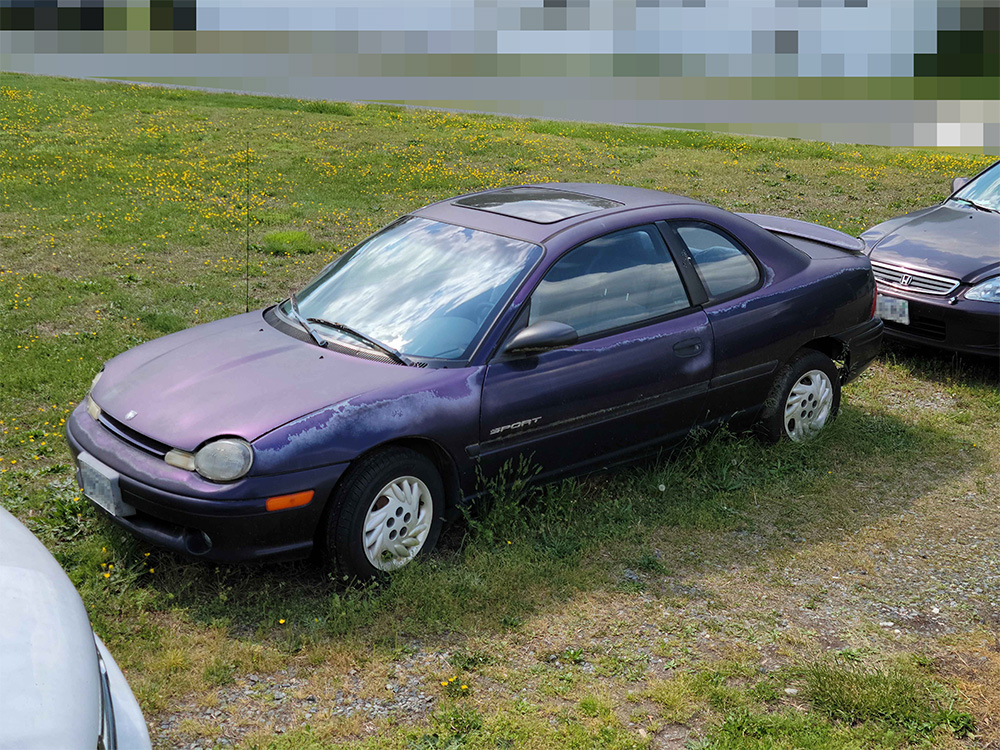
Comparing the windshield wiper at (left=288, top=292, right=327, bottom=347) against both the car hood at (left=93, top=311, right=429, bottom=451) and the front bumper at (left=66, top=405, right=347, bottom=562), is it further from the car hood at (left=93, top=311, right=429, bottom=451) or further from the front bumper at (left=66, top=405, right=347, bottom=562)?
the front bumper at (left=66, top=405, right=347, bottom=562)

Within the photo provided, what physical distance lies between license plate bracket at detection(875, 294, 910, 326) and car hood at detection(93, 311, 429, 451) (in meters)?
4.43

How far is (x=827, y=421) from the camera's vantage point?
6.33m

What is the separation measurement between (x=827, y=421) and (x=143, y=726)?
15.7ft

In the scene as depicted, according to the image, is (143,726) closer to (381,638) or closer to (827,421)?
(381,638)

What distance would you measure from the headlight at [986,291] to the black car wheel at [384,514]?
4.57m

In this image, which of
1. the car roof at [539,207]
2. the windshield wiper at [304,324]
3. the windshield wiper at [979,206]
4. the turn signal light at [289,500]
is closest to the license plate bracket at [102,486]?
the turn signal light at [289,500]

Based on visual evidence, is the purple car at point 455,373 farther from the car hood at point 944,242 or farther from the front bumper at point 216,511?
the car hood at point 944,242

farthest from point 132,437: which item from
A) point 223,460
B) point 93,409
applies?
point 223,460

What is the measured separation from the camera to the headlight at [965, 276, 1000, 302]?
7.07 m

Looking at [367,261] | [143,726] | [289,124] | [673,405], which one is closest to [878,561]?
[673,405]

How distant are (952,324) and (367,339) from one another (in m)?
4.56

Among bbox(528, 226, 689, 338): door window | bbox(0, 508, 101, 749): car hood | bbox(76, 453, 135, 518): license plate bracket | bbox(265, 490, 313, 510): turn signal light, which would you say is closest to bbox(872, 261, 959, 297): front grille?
bbox(528, 226, 689, 338): door window

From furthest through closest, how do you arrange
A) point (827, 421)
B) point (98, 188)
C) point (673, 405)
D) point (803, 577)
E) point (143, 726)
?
point (98, 188)
point (827, 421)
point (673, 405)
point (803, 577)
point (143, 726)

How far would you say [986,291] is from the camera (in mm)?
7098
